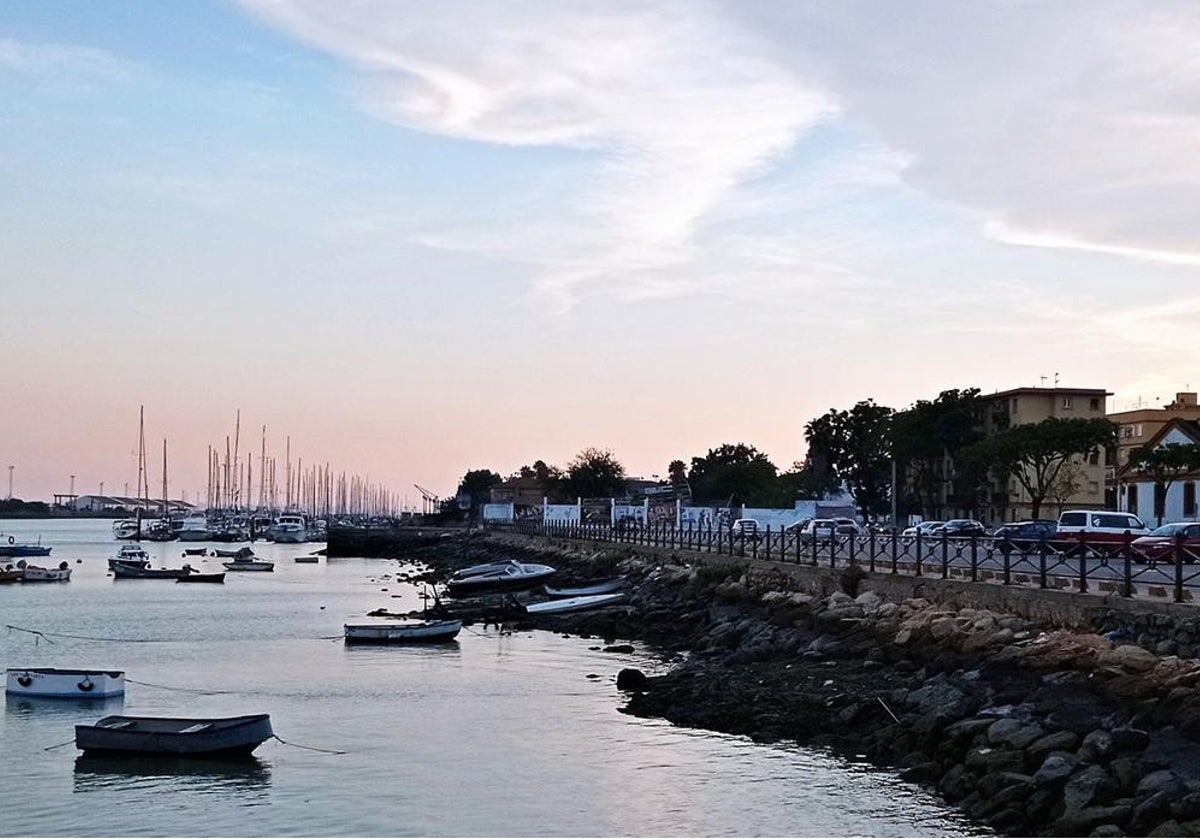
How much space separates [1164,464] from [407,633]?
3915cm

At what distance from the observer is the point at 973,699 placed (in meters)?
25.5

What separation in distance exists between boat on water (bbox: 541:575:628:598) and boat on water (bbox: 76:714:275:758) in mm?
33229

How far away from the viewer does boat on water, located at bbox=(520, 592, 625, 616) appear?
58.0 meters

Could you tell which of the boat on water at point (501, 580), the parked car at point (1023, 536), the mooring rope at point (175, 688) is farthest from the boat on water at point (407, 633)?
the parked car at point (1023, 536)

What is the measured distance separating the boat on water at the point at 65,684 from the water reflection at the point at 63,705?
0.35 feet

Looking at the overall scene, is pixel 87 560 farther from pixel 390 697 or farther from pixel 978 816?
pixel 978 816

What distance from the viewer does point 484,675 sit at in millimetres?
42094

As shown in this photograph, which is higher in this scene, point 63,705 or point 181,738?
point 181,738

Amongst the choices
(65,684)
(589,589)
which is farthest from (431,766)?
(589,589)

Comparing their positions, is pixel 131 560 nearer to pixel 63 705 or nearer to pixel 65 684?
pixel 65 684

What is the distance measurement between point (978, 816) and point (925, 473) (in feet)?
284

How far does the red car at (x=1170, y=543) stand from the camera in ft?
94.9

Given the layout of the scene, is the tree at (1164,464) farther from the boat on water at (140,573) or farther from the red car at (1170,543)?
the boat on water at (140,573)

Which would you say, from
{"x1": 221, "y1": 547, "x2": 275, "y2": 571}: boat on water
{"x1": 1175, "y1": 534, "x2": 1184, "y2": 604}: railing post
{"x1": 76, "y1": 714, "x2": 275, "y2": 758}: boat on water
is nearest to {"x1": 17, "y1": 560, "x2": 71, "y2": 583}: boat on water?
{"x1": 221, "y1": 547, "x2": 275, "y2": 571}: boat on water
